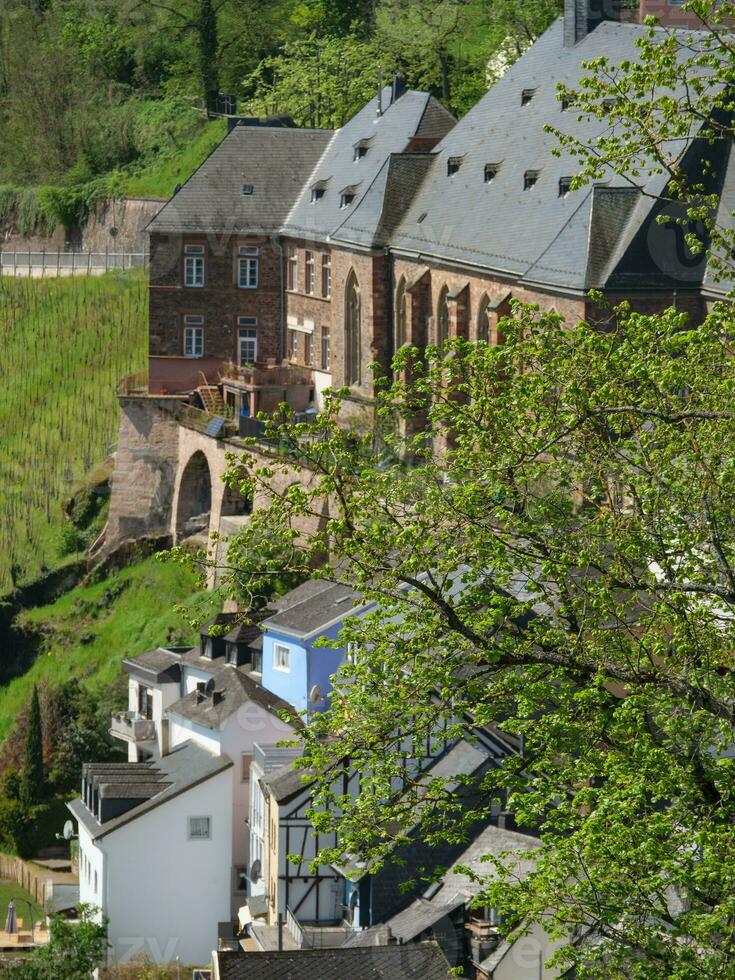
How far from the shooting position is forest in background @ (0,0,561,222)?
8581 centimetres

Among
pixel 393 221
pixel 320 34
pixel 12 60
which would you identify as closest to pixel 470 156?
pixel 393 221

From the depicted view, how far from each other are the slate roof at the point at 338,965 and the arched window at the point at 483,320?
27.1 meters

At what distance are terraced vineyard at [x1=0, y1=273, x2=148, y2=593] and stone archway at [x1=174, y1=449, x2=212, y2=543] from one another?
4.71 metres

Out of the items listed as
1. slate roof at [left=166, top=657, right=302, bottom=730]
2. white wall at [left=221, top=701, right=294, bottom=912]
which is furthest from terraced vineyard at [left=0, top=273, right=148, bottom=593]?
white wall at [left=221, top=701, right=294, bottom=912]

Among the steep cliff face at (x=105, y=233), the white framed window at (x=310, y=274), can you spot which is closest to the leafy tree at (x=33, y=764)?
the white framed window at (x=310, y=274)

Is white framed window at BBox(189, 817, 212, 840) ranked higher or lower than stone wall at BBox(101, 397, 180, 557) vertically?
lower

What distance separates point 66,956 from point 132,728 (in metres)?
13.3

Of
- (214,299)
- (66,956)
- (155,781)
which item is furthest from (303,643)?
(214,299)

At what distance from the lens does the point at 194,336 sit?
238ft

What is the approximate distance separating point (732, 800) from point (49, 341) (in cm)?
7059

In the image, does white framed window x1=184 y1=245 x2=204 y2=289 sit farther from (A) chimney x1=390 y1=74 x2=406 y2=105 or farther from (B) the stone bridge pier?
(A) chimney x1=390 y1=74 x2=406 y2=105

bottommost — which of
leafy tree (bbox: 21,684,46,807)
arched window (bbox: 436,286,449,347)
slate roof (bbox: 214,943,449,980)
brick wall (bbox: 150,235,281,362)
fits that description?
leafy tree (bbox: 21,684,46,807)

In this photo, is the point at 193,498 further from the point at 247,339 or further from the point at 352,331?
the point at 247,339

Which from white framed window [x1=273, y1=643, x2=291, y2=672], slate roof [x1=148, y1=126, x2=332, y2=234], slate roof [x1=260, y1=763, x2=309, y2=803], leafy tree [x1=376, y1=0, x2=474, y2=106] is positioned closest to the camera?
slate roof [x1=260, y1=763, x2=309, y2=803]
